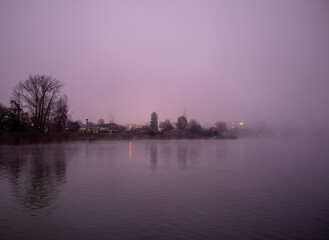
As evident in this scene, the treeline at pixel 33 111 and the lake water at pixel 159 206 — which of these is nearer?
the lake water at pixel 159 206

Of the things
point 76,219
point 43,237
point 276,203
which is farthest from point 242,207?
point 43,237

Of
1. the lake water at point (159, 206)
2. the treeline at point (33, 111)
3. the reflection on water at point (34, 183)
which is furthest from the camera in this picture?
the treeline at point (33, 111)

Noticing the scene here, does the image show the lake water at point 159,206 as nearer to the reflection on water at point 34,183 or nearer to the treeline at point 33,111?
the reflection on water at point 34,183

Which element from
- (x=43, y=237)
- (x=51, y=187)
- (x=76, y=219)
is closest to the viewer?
(x=43, y=237)

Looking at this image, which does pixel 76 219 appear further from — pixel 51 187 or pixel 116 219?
pixel 51 187

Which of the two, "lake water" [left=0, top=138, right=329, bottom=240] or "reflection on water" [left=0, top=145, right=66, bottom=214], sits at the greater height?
"reflection on water" [left=0, top=145, right=66, bottom=214]

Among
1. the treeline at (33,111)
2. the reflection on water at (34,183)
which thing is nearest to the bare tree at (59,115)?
the treeline at (33,111)

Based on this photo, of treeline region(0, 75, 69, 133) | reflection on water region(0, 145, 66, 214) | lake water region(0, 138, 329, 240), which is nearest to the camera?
lake water region(0, 138, 329, 240)

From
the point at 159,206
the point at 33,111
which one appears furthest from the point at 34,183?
the point at 33,111

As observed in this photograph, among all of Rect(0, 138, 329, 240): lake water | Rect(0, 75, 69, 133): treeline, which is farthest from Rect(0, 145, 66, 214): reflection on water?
Rect(0, 75, 69, 133): treeline

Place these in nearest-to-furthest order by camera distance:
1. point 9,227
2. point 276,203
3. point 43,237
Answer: point 43,237 → point 9,227 → point 276,203

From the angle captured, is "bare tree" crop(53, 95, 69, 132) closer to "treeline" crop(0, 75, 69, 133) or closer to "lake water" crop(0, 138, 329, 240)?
"treeline" crop(0, 75, 69, 133)

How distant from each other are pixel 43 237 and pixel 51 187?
8930 millimetres

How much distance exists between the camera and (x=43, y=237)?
36.6 feet
